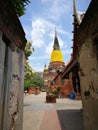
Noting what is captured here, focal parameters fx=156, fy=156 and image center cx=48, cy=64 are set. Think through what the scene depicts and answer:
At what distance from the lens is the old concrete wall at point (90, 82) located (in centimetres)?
390

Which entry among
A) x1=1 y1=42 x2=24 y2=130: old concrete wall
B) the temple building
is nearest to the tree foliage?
x1=1 y1=42 x2=24 y2=130: old concrete wall

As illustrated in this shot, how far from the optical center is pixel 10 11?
3.59 meters

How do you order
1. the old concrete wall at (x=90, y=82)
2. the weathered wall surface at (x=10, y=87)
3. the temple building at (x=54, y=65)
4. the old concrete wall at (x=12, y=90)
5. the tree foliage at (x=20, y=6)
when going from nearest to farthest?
the weathered wall surface at (x=10, y=87), the old concrete wall at (x=12, y=90), the old concrete wall at (x=90, y=82), the tree foliage at (x=20, y=6), the temple building at (x=54, y=65)

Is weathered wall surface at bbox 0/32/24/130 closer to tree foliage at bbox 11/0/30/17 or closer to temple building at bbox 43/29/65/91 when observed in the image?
tree foliage at bbox 11/0/30/17

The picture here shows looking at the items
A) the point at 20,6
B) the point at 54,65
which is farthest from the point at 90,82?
the point at 54,65

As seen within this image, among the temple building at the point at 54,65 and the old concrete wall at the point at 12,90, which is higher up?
the temple building at the point at 54,65

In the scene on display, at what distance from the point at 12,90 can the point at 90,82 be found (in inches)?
82.0

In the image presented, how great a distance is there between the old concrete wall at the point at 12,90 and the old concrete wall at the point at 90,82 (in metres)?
1.94

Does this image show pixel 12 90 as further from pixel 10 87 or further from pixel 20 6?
pixel 20 6

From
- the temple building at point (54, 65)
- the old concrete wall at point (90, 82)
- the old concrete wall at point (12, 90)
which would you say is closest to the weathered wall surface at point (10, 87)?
the old concrete wall at point (12, 90)

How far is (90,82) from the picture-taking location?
4.25 m

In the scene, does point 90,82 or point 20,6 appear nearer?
point 90,82

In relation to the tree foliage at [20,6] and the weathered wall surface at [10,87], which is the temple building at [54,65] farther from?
the weathered wall surface at [10,87]

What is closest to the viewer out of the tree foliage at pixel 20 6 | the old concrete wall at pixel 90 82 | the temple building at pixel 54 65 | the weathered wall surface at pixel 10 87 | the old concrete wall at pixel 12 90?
the weathered wall surface at pixel 10 87
